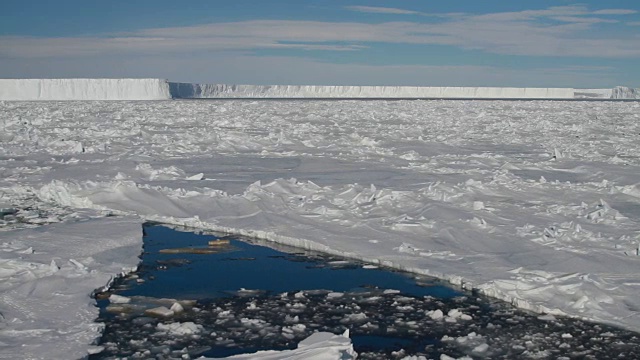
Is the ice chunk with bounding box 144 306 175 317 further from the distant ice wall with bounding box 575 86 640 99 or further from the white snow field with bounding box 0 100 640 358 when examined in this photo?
the distant ice wall with bounding box 575 86 640 99

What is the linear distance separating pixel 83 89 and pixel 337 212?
61910mm

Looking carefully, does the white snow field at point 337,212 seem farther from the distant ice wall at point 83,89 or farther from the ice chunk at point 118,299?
the distant ice wall at point 83,89

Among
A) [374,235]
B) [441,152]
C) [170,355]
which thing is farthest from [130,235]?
[441,152]

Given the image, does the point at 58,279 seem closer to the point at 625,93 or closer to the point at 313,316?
the point at 313,316

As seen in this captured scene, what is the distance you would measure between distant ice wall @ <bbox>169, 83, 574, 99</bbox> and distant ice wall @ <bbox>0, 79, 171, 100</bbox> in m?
20.7

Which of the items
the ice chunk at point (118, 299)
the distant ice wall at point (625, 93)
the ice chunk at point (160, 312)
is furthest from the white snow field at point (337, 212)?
the distant ice wall at point (625, 93)

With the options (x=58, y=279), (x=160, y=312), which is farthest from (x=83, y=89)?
(x=160, y=312)

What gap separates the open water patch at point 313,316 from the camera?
4.75 metres

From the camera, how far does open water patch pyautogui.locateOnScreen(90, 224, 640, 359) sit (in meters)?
4.75

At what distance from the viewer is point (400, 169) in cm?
1301

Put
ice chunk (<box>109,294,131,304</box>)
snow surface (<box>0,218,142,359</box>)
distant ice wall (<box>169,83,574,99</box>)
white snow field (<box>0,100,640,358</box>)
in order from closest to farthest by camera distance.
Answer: snow surface (<box>0,218,142,359</box>) → ice chunk (<box>109,294,131,304</box>) → white snow field (<box>0,100,640,358</box>) → distant ice wall (<box>169,83,574,99</box>)

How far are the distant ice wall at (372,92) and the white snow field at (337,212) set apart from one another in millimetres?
75396

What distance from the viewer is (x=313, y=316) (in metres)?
5.41

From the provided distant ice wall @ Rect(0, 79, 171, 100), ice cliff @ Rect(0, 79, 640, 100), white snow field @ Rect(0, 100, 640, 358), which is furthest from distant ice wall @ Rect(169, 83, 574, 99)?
white snow field @ Rect(0, 100, 640, 358)
